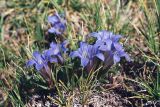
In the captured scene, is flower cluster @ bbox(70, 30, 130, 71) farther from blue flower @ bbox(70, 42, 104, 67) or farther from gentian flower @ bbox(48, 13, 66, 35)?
gentian flower @ bbox(48, 13, 66, 35)

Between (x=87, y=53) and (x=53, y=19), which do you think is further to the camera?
(x=53, y=19)

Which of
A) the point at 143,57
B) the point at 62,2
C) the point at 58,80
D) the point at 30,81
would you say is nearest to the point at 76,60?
the point at 58,80

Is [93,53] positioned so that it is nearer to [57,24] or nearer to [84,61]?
[84,61]

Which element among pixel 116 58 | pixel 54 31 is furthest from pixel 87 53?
pixel 54 31

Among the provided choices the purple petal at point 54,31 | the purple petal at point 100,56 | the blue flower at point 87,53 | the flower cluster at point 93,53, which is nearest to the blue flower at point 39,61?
A: the flower cluster at point 93,53

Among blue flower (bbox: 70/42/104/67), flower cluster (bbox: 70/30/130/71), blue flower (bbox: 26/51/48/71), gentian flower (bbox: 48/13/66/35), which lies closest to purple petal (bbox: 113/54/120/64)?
flower cluster (bbox: 70/30/130/71)

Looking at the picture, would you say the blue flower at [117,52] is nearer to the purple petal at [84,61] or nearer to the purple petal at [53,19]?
the purple petal at [84,61]

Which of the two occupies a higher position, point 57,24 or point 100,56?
point 57,24

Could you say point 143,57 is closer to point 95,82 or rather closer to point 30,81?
point 95,82
